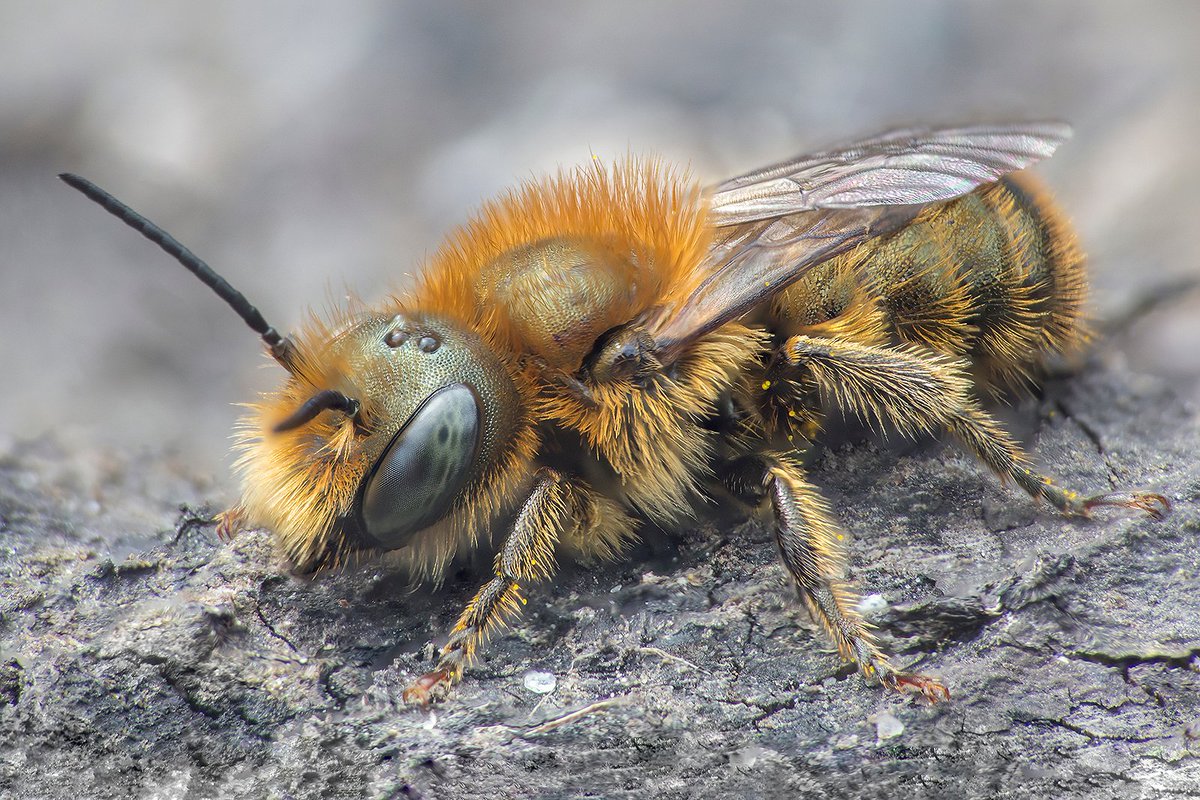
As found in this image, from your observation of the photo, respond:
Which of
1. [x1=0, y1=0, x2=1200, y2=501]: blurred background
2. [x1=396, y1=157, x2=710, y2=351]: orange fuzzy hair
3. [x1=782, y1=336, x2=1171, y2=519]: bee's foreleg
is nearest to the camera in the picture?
[x1=396, y1=157, x2=710, y2=351]: orange fuzzy hair

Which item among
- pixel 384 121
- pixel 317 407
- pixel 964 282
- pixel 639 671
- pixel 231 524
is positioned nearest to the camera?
pixel 317 407

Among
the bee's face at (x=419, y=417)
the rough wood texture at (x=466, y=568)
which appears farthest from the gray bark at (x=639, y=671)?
the bee's face at (x=419, y=417)

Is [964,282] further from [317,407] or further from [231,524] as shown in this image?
[231,524]

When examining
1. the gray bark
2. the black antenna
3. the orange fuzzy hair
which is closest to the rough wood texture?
the gray bark

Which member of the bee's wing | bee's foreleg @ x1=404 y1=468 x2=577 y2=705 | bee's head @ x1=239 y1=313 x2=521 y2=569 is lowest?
bee's foreleg @ x1=404 y1=468 x2=577 y2=705

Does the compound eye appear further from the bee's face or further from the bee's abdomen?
the bee's abdomen

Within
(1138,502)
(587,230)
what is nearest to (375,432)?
(587,230)

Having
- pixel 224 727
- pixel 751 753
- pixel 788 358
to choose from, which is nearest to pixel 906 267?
pixel 788 358

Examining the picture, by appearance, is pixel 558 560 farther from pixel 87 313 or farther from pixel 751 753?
pixel 87 313

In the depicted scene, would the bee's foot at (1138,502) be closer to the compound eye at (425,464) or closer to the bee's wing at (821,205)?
the bee's wing at (821,205)
